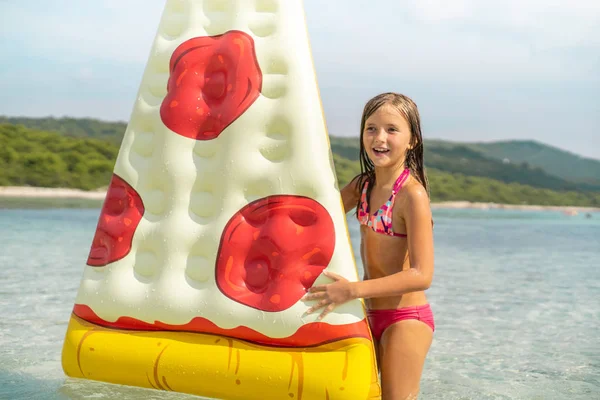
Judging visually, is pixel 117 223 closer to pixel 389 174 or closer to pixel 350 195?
pixel 350 195

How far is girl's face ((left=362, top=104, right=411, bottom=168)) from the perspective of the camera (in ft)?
5.54

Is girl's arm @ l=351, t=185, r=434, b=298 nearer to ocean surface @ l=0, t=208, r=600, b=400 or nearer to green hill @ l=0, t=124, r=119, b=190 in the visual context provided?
ocean surface @ l=0, t=208, r=600, b=400

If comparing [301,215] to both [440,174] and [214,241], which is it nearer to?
[214,241]

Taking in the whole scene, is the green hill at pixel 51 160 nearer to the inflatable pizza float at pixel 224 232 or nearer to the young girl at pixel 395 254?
the inflatable pizza float at pixel 224 232

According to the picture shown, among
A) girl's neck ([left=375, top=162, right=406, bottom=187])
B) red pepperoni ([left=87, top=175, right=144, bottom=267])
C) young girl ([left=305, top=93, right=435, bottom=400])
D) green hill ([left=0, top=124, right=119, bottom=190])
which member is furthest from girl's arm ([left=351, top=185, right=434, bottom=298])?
green hill ([left=0, top=124, right=119, bottom=190])

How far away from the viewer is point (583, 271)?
26.2ft

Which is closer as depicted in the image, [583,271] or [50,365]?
[50,365]

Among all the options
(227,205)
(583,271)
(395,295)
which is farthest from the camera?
(583,271)

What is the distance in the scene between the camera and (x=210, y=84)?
1914mm

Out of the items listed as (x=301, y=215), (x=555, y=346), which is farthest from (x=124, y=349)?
(x=555, y=346)

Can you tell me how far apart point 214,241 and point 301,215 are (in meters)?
0.26

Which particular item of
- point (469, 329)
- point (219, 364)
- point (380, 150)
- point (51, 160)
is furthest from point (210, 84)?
point (51, 160)

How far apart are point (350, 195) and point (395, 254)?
10.1 inches

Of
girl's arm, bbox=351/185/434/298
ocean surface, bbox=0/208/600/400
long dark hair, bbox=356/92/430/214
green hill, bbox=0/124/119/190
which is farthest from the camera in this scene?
green hill, bbox=0/124/119/190
